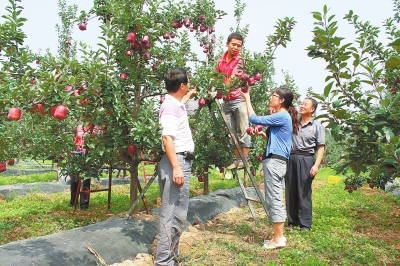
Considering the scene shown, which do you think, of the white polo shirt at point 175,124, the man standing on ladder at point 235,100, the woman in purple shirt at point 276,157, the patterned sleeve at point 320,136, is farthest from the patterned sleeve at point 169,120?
the patterned sleeve at point 320,136

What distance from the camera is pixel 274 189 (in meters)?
3.69

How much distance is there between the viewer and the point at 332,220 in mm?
A: 5074

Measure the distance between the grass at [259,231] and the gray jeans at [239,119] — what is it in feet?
3.65

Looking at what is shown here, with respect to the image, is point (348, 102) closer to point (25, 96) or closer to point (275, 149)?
point (275, 149)

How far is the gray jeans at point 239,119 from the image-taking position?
469 centimetres

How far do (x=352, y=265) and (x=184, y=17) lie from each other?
12.6ft

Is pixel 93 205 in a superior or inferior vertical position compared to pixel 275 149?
inferior

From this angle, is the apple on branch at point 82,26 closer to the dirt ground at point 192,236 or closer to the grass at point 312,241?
the dirt ground at point 192,236

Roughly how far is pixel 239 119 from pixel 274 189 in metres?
1.27

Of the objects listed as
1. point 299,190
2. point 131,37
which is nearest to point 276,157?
point 299,190

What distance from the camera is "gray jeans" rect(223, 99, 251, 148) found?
15.4ft

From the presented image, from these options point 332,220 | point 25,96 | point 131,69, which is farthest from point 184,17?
point 332,220

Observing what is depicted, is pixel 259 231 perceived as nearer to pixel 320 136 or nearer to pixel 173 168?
→ pixel 320 136

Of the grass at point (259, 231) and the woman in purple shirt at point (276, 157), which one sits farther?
the woman in purple shirt at point (276, 157)
